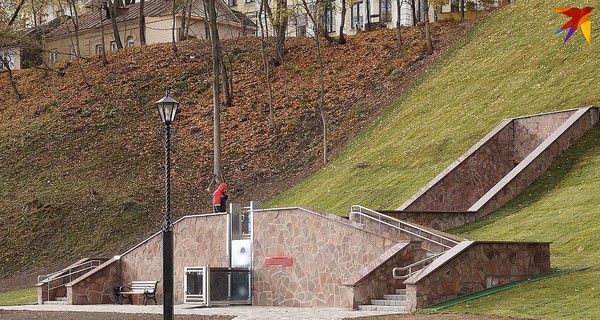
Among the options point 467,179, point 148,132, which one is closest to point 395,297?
point 467,179

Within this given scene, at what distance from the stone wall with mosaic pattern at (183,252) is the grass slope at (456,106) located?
24.8 ft

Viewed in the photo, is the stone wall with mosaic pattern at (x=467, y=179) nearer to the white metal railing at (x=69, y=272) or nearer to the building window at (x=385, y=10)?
the white metal railing at (x=69, y=272)

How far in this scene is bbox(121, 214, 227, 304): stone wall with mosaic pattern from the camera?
30125 mm

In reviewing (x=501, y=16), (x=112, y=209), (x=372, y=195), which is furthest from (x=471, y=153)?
(x=501, y=16)

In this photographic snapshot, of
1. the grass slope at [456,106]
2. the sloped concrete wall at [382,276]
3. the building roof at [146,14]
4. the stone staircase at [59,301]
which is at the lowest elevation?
the stone staircase at [59,301]

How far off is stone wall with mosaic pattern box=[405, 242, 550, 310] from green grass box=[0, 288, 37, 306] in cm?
1674

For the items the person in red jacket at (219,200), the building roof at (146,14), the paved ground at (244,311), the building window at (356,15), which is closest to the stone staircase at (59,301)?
the paved ground at (244,311)

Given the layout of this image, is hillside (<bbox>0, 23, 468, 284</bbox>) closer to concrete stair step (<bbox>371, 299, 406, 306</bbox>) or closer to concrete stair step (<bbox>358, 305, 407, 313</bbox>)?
concrete stair step (<bbox>371, 299, 406, 306</bbox>)

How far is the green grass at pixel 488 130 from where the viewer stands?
22281 mm

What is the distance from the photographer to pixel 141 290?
3244cm

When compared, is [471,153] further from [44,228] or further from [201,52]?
[201,52]

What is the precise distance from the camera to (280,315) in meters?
23.5

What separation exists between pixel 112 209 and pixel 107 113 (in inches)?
441

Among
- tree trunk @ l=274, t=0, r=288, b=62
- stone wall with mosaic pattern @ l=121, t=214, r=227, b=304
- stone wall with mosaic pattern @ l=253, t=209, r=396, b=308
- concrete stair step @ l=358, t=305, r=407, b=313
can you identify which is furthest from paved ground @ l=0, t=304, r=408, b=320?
tree trunk @ l=274, t=0, r=288, b=62
